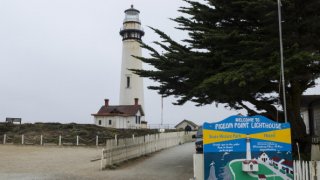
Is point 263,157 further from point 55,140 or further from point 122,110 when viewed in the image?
point 122,110

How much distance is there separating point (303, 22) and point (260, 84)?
2648mm

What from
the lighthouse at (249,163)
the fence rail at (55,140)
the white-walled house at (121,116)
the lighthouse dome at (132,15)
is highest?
the lighthouse dome at (132,15)

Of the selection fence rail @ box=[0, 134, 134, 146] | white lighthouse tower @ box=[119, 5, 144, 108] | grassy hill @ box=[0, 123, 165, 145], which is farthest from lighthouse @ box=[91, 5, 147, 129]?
fence rail @ box=[0, 134, 134, 146]

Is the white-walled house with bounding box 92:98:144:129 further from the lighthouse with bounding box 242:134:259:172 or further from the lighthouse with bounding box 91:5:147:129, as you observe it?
the lighthouse with bounding box 242:134:259:172

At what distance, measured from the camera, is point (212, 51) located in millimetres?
15148

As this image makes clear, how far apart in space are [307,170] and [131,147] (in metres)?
12.0

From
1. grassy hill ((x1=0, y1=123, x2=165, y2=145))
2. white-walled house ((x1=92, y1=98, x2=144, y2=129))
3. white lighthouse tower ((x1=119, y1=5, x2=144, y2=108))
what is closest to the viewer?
grassy hill ((x1=0, y1=123, x2=165, y2=145))

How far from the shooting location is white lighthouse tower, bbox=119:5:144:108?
183ft

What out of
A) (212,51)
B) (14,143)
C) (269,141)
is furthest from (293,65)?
(14,143)

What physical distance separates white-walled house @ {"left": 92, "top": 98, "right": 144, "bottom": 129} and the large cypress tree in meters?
37.3

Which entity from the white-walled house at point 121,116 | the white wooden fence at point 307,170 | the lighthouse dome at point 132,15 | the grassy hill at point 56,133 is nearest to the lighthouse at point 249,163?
the white wooden fence at point 307,170

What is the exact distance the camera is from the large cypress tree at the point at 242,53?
12875mm

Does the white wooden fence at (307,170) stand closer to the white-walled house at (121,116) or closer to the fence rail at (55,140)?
the fence rail at (55,140)

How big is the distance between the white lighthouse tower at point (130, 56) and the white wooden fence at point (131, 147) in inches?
945
